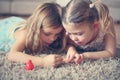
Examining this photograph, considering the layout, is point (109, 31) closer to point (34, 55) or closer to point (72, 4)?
point (72, 4)

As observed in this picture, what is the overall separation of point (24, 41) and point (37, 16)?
10 cm

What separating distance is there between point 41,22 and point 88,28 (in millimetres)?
158

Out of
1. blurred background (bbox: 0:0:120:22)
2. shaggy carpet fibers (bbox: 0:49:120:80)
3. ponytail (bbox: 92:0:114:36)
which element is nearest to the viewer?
shaggy carpet fibers (bbox: 0:49:120:80)

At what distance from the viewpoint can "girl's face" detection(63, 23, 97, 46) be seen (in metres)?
1.08

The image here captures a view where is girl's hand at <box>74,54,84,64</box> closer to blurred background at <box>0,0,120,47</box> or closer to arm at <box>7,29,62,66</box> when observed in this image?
arm at <box>7,29,62,66</box>

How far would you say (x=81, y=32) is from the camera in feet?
3.57

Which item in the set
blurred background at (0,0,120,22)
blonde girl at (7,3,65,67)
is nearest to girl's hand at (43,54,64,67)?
blonde girl at (7,3,65,67)

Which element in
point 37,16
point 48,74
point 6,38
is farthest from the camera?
point 6,38

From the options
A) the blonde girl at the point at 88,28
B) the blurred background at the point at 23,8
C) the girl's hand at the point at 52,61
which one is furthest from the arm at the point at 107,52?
the blurred background at the point at 23,8

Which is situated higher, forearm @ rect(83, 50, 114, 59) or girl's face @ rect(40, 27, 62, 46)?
girl's face @ rect(40, 27, 62, 46)

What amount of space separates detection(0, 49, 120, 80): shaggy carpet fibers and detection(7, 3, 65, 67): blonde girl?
3 cm

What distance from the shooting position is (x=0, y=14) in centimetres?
157

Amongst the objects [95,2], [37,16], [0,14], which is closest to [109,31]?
[95,2]

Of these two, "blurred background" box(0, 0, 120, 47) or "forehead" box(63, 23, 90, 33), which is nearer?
"forehead" box(63, 23, 90, 33)
